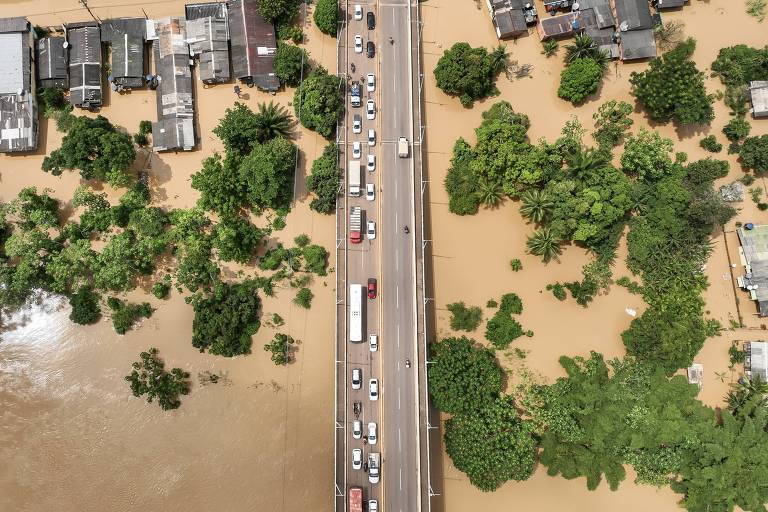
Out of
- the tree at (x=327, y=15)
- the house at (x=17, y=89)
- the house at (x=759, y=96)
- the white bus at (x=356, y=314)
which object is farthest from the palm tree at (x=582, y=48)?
the house at (x=17, y=89)

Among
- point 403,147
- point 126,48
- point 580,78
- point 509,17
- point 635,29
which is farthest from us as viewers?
point 509,17

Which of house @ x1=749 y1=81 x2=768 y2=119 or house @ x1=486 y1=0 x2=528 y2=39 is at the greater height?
house @ x1=486 y1=0 x2=528 y2=39

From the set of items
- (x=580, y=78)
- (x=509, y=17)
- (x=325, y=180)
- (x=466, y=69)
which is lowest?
(x=325, y=180)

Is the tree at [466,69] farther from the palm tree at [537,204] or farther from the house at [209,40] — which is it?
the house at [209,40]

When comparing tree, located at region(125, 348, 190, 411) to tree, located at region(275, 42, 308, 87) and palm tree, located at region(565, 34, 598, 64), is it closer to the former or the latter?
tree, located at region(275, 42, 308, 87)

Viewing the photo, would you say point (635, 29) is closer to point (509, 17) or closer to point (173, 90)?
point (509, 17)

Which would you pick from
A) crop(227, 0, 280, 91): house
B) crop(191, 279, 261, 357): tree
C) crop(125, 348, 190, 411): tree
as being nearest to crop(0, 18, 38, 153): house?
crop(227, 0, 280, 91): house

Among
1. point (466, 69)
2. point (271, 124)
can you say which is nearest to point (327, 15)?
point (271, 124)
